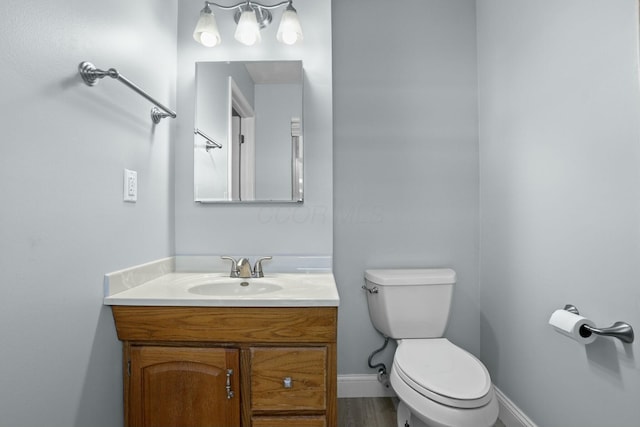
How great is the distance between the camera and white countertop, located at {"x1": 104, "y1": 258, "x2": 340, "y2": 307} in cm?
111

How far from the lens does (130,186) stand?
1.25 metres

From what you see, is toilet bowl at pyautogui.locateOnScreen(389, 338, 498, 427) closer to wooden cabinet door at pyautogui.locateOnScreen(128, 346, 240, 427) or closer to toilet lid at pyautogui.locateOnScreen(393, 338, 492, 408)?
toilet lid at pyautogui.locateOnScreen(393, 338, 492, 408)

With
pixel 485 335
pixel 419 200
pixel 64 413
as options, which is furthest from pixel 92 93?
pixel 485 335

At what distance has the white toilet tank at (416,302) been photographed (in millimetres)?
1687

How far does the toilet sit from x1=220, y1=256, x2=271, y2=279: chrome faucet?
23.4 inches

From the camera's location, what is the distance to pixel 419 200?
1.93m

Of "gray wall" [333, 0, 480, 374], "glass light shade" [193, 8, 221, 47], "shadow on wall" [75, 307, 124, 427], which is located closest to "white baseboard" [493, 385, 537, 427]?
"gray wall" [333, 0, 480, 374]

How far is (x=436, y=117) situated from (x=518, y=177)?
595 mm

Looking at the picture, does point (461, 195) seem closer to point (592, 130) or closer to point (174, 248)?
point (592, 130)

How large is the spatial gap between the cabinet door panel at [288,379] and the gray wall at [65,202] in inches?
19.5

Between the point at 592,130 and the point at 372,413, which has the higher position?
the point at 592,130

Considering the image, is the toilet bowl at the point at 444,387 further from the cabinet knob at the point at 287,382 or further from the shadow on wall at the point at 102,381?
the shadow on wall at the point at 102,381

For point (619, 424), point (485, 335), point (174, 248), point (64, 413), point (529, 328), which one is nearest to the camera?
point (64, 413)

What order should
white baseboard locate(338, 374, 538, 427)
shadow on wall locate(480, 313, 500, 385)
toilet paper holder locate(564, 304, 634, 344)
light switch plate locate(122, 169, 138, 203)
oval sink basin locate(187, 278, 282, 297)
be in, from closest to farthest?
toilet paper holder locate(564, 304, 634, 344) → light switch plate locate(122, 169, 138, 203) → oval sink basin locate(187, 278, 282, 297) → shadow on wall locate(480, 313, 500, 385) → white baseboard locate(338, 374, 538, 427)
